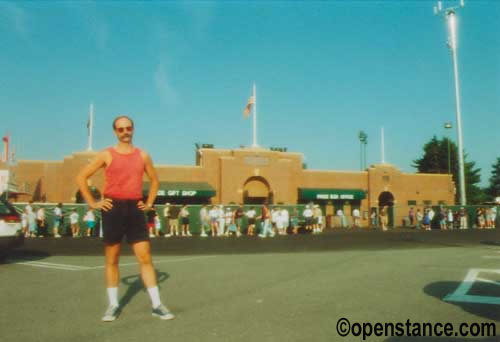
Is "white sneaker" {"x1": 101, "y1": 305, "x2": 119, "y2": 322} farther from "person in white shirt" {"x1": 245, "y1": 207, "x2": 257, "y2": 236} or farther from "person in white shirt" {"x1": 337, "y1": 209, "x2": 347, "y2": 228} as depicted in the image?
"person in white shirt" {"x1": 337, "y1": 209, "x2": 347, "y2": 228}

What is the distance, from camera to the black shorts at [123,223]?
4262 millimetres

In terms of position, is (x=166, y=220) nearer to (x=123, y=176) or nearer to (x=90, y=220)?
(x=90, y=220)

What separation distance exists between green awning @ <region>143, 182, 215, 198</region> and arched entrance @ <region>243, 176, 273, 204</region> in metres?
3.78

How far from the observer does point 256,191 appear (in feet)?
123

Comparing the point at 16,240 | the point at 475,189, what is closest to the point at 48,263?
the point at 16,240

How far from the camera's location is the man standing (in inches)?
168

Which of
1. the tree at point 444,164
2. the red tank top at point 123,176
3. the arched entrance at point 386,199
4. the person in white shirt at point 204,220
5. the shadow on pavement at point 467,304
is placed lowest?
the shadow on pavement at point 467,304

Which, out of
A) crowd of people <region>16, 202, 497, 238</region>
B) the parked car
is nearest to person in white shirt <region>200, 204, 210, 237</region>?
crowd of people <region>16, 202, 497, 238</region>

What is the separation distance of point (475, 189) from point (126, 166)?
81.9m

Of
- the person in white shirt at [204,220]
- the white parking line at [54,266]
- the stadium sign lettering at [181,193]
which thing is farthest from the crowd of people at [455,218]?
the white parking line at [54,266]

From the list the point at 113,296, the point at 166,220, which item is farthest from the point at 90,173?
the point at 166,220

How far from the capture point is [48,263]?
30.0ft

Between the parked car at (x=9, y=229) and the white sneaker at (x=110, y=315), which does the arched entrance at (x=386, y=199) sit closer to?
the parked car at (x=9, y=229)

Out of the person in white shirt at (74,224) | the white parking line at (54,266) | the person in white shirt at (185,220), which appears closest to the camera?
the white parking line at (54,266)
